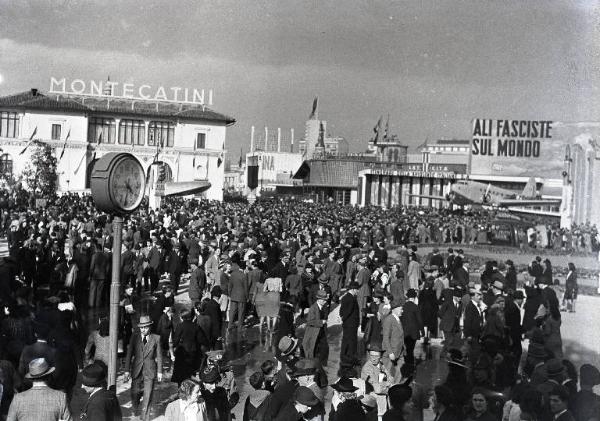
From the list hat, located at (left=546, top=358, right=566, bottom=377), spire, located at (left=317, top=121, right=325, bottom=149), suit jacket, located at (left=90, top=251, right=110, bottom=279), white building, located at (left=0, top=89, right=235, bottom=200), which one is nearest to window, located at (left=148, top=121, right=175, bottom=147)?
white building, located at (left=0, top=89, right=235, bottom=200)

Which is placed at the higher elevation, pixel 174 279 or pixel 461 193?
pixel 461 193

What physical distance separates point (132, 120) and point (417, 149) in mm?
62715

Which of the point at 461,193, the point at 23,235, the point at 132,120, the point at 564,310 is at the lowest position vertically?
the point at 564,310

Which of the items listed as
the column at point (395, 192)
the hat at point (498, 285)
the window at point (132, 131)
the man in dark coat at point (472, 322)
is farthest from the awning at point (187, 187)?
the man in dark coat at point (472, 322)

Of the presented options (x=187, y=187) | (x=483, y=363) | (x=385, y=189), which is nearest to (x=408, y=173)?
(x=385, y=189)

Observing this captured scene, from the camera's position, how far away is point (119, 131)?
59656 millimetres

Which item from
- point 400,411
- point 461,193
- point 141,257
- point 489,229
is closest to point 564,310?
point 141,257

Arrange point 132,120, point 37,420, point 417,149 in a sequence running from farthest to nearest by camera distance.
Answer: point 417,149
point 132,120
point 37,420

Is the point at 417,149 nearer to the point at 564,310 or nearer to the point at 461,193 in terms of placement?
the point at 461,193

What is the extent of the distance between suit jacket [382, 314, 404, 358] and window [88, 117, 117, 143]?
55.1 metres

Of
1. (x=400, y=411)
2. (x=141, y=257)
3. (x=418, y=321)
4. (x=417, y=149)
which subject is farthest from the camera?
(x=417, y=149)

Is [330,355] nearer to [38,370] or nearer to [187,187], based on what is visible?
[38,370]

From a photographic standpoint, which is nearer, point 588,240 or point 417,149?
point 588,240

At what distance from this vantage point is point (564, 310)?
1666 centimetres
